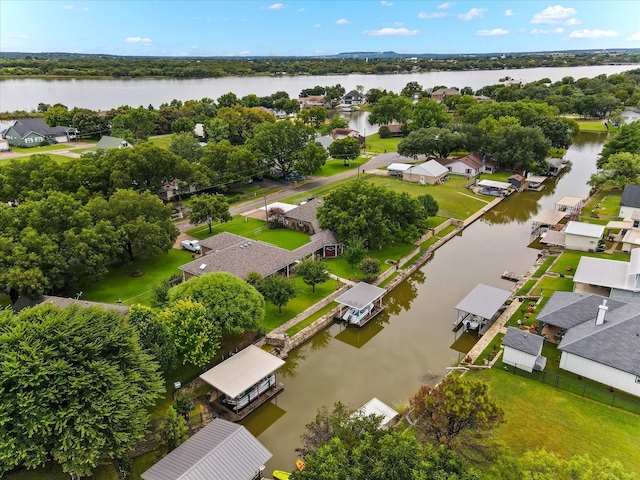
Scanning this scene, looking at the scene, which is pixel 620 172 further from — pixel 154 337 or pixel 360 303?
pixel 154 337

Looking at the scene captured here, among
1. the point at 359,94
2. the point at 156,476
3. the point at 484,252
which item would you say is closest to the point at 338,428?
the point at 156,476

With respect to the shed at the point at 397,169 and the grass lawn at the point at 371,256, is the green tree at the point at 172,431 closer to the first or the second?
the grass lawn at the point at 371,256

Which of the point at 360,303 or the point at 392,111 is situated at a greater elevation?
the point at 392,111

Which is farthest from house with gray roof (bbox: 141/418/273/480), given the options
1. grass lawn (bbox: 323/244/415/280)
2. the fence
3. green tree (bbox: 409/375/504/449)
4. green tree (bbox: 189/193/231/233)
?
green tree (bbox: 189/193/231/233)

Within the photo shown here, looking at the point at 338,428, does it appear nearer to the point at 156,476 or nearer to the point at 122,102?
the point at 156,476

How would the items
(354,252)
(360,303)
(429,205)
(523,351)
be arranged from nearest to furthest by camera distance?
(523,351), (360,303), (354,252), (429,205)

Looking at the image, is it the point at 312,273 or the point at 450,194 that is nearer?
the point at 312,273

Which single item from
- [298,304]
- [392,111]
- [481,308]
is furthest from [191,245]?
[392,111]
